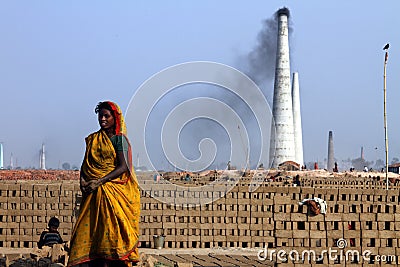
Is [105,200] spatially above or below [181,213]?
above

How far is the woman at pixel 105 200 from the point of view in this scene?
19.6 feet

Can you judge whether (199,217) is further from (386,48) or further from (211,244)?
(386,48)

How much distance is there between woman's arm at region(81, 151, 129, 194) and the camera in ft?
19.6

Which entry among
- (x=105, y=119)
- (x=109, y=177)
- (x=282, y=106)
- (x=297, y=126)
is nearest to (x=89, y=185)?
(x=109, y=177)

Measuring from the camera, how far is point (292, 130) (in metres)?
56.6

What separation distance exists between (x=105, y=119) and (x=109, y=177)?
492 mm

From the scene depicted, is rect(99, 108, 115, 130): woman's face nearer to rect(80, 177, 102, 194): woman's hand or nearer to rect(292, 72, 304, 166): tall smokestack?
rect(80, 177, 102, 194): woman's hand

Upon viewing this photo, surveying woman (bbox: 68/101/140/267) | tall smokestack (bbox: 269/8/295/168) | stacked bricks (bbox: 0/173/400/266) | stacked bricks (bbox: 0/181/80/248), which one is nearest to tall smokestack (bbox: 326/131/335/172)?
tall smokestack (bbox: 269/8/295/168)

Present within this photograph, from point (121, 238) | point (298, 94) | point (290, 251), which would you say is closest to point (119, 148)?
point (121, 238)

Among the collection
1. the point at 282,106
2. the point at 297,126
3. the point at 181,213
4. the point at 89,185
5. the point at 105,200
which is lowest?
the point at 181,213

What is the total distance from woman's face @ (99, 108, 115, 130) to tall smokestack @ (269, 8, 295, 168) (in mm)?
50118

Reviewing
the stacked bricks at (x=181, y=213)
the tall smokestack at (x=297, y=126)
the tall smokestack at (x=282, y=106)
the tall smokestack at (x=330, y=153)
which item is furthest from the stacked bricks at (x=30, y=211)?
the tall smokestack at (x=330, y=153)

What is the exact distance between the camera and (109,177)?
5977 millimetres

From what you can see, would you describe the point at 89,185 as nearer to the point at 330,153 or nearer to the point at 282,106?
the point at 282,106
